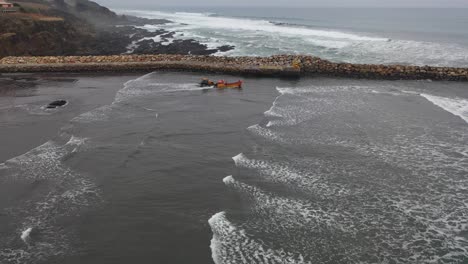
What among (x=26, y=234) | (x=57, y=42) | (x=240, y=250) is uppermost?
(x=57, y=42)

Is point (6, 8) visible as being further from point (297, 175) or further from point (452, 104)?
point (452, 104)

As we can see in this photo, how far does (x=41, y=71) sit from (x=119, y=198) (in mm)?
29461

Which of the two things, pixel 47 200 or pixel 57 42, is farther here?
pixel 57 42

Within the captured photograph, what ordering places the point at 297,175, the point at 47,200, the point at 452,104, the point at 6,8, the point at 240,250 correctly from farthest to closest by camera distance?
the point at 6,8 → the point at 452,104 → the point at 297,175 → the point at 47,200 → the point at 240,250

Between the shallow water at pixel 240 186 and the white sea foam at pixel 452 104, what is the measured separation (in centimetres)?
32

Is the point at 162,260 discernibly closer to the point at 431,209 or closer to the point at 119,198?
the point at 119,198

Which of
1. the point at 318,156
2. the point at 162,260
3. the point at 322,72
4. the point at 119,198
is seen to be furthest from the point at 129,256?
the point at 322,72

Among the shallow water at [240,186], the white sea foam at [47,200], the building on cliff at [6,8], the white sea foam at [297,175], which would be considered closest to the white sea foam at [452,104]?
the shallow water at [240,186]

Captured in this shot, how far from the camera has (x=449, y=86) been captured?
104ft

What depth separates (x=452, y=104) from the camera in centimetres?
2652

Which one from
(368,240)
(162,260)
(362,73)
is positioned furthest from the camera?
(362,73)

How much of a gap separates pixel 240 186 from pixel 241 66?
23837 mm

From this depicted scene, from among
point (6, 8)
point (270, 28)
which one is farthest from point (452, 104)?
point (270, 28)

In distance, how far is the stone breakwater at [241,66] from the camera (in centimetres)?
3503
